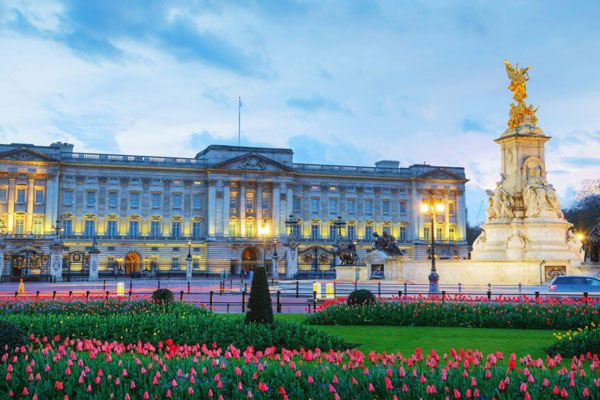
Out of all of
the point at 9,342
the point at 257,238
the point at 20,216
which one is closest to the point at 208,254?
the point at 257,238

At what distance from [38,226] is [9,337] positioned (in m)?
76.0

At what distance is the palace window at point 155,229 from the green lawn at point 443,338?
234 ft

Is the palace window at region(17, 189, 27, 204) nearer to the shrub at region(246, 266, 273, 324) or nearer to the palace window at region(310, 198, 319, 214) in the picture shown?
the palace window at region(310, 198, 319, 214)

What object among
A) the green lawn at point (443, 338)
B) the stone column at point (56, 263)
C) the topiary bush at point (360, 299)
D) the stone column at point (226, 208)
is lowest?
the green lawn at point (443, 338)

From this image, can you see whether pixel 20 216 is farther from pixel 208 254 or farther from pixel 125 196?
pixel 208 254

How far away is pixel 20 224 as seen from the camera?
8062 cm

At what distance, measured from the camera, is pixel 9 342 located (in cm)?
1077

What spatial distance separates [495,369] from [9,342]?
788 cm

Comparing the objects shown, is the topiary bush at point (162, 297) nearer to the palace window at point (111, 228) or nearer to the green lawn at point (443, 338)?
the green lawn at point (443, 338)

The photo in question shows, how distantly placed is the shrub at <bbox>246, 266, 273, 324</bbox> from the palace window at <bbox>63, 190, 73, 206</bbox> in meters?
74.4

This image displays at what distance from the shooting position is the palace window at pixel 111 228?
279 feet

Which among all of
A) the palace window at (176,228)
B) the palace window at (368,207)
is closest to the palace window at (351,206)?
the palace window at (368,207)

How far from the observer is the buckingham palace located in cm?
8088

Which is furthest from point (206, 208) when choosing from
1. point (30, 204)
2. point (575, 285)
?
point (575, 285)
